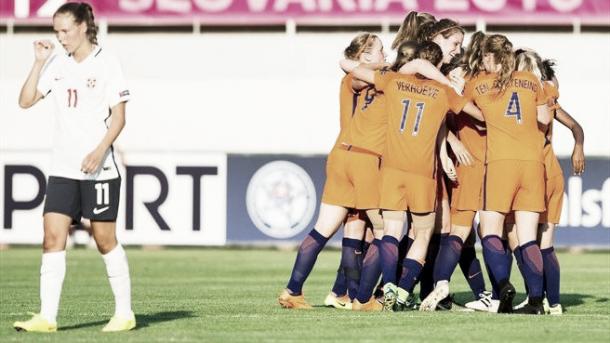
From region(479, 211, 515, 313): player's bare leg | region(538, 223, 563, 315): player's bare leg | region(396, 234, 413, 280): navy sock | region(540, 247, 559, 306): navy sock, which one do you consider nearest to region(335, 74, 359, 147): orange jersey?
region(396, 234, 413, 280): navy sock

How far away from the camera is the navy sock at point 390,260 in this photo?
11.5 m

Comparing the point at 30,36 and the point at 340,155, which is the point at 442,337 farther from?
the point at 30,36

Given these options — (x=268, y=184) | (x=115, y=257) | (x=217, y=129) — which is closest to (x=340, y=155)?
(x=115, y=257)

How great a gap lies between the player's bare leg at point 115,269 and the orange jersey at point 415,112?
2.58 m

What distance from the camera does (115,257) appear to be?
A: 9883 mm

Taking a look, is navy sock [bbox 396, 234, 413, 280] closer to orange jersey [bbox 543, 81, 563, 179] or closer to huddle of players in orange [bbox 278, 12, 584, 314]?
huddle of players in orange [bbox 278, 12, 584, 314]

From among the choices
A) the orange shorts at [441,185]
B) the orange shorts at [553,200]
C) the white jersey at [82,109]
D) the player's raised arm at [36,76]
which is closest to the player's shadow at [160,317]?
the white jersey at [82,109]

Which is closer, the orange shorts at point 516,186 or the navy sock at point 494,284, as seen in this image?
the orange shorts at point 516,186

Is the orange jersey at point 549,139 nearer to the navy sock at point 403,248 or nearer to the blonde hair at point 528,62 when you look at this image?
the blonde hair at point 528,62

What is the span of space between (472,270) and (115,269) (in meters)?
3.69

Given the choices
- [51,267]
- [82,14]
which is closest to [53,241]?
[51,267]

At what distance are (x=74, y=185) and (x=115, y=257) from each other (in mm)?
547

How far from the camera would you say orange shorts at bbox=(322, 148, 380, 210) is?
39.2ft

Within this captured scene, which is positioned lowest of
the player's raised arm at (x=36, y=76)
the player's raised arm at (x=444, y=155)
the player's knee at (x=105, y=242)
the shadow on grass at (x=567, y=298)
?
the shadow on grass at (x=567, y=298)
